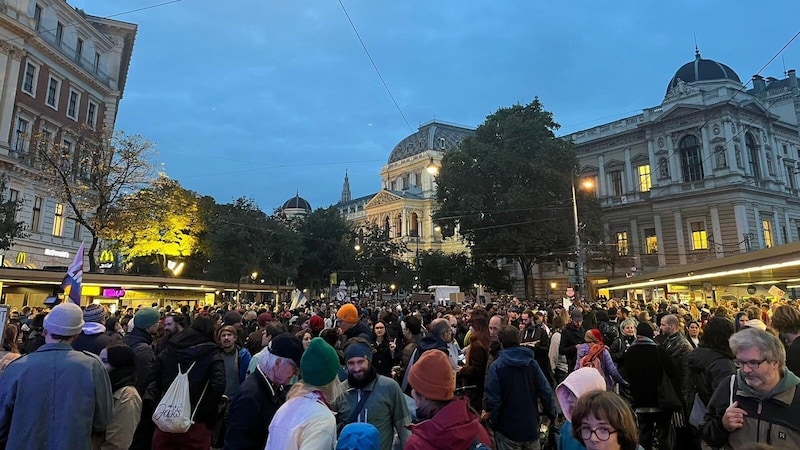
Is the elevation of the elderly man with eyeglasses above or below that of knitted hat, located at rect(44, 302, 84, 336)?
below

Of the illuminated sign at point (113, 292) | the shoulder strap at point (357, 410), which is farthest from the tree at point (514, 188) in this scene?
the shoulder strap at point (357, 410)

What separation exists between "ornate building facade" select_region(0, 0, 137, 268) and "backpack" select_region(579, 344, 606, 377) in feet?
91.0

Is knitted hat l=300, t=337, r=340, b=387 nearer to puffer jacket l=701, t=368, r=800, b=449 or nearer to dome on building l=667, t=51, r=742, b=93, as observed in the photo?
puffer jacket l=701, t=368, r=800, b=449

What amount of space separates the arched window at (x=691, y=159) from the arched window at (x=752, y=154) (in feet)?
12.1

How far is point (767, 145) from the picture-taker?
39469 millimetres

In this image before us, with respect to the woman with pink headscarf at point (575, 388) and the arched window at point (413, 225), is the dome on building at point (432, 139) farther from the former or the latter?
the woman with pink headscarf at point (575, 388)

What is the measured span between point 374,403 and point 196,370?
1.74m

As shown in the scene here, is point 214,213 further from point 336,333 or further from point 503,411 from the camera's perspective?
point 503,411

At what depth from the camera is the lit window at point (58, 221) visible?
29.8 meters

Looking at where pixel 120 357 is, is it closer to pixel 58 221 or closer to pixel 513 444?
pixel 513 444

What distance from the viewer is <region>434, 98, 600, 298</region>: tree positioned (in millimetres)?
32906

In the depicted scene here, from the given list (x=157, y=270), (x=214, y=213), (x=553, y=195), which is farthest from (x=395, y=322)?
(x=157, y=270)

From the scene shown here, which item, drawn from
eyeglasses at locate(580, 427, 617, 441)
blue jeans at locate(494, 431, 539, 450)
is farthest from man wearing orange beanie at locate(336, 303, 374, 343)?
eyeglasses at locate(580, 427, 617, 441)

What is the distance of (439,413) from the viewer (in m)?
2.56
